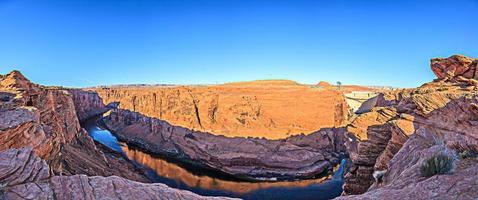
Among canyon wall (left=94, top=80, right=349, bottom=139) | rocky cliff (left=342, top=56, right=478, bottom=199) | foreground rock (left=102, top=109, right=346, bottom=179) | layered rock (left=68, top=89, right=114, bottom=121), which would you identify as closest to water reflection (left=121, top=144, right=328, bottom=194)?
foreground rock (left=102, top=109, right=346, bottom=179)

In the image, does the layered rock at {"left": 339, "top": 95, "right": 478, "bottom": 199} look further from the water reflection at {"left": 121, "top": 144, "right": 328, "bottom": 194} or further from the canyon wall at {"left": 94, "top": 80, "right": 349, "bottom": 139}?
the canyon wall at {"left": 94, "top": 80, "right": 349, "bottom": 139}

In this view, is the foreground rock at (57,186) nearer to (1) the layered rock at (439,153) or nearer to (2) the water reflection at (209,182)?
(1) the layered rock at (439,153)

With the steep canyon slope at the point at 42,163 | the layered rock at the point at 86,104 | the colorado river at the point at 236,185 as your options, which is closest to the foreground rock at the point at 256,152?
the colorado river at the point at 236,185

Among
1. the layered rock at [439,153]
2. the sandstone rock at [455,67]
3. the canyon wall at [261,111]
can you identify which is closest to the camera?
the layered rock at [439,153]

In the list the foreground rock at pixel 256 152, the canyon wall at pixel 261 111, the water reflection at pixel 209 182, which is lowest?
the water reflection at pixel 209 182

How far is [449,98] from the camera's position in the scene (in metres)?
13.1

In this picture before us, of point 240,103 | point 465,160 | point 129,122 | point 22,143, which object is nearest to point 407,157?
point 465,160

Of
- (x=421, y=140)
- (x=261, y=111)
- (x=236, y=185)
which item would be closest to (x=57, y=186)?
(x=421, y=140)

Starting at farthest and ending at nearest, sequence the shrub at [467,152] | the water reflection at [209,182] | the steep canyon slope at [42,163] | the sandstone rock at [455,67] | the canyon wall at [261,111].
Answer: the canyon wall at [261,111]
the water reflection at [209,182]
the sandstone rock at [455,67]
the shrub at [467,152]
the steep canyon slope at [42,163]

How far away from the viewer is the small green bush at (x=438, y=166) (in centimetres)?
783

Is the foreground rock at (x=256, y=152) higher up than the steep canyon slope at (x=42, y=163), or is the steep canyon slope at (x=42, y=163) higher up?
the steep canyon slope at (x=42, y=163)

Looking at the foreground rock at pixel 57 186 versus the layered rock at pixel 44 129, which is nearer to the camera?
the foreground rock at pixel 57 186

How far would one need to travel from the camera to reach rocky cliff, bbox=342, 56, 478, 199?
7.50 meters

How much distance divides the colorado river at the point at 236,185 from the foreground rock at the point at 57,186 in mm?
23880
